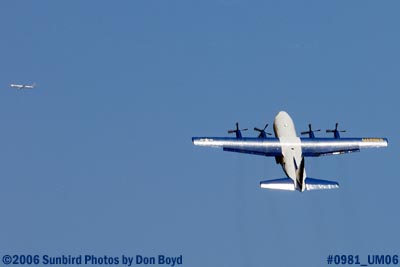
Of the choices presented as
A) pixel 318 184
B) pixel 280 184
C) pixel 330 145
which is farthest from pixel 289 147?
pixel 280 184

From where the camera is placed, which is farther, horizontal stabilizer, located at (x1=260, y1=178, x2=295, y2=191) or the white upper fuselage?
the white upper fuselage

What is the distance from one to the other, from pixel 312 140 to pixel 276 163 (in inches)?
304

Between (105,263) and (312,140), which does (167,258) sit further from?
(312,140)

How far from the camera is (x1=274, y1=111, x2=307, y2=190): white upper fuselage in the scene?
18150cm

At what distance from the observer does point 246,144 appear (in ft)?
614

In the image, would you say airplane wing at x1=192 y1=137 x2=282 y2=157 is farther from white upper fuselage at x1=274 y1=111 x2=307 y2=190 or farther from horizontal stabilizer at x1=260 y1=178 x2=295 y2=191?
horizontal stabilizer at x1=260 y1=178 x2=295 y2=191

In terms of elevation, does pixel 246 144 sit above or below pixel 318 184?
above

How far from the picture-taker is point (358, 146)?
633 ft

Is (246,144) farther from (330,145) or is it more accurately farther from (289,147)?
(330,145)

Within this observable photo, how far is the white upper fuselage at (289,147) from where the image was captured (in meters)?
182

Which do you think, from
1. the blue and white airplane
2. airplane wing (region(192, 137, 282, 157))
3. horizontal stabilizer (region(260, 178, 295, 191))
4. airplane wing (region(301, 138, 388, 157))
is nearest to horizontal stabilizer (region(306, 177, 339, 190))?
the blue and white airplane

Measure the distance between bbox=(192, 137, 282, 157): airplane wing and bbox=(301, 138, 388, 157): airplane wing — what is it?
5239 millimetres

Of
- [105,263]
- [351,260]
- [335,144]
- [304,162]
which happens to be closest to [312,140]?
[335,144]

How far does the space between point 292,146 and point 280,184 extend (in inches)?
661
